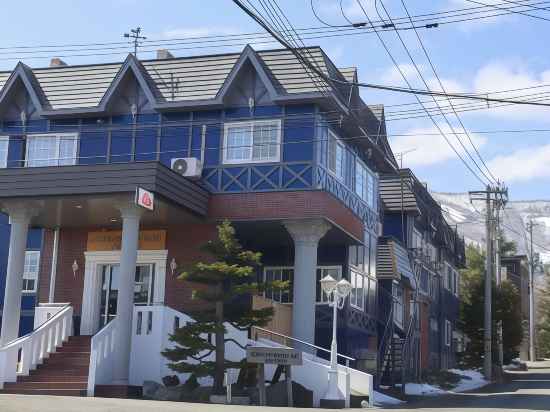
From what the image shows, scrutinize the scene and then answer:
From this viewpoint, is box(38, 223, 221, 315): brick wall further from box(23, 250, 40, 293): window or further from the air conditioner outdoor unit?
the air conditioner outdoor unit

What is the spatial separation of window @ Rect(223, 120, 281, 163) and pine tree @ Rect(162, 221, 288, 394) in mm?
4391

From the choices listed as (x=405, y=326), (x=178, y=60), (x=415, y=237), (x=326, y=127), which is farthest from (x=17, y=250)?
(x=415, y=237)

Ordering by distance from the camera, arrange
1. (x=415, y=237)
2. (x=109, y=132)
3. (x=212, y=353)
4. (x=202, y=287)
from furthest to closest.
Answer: (x=415, y=237) → (x=109, y=132) → (x=202, y=287) → (x=212, y=353)

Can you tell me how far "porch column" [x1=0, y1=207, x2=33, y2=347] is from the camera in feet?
77.4

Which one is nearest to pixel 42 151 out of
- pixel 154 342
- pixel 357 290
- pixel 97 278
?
pixel 97 278

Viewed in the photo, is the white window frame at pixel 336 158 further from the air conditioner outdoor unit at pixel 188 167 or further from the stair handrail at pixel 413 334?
the stair handrail at pixel 413 334

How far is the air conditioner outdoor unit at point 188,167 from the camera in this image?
994 inches

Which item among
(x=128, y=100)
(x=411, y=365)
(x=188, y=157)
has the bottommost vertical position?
(x=411, y=365)

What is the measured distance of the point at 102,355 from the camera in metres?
21.7

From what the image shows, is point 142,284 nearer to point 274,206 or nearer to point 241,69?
point 274,206

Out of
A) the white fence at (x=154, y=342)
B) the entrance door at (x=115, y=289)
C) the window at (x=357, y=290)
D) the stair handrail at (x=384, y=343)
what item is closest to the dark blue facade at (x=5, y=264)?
the entrance door at (x=115, y=289)

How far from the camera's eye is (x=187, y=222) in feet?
84.2

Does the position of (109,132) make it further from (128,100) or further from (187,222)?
(187,222)

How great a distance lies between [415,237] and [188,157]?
58.6 ft
